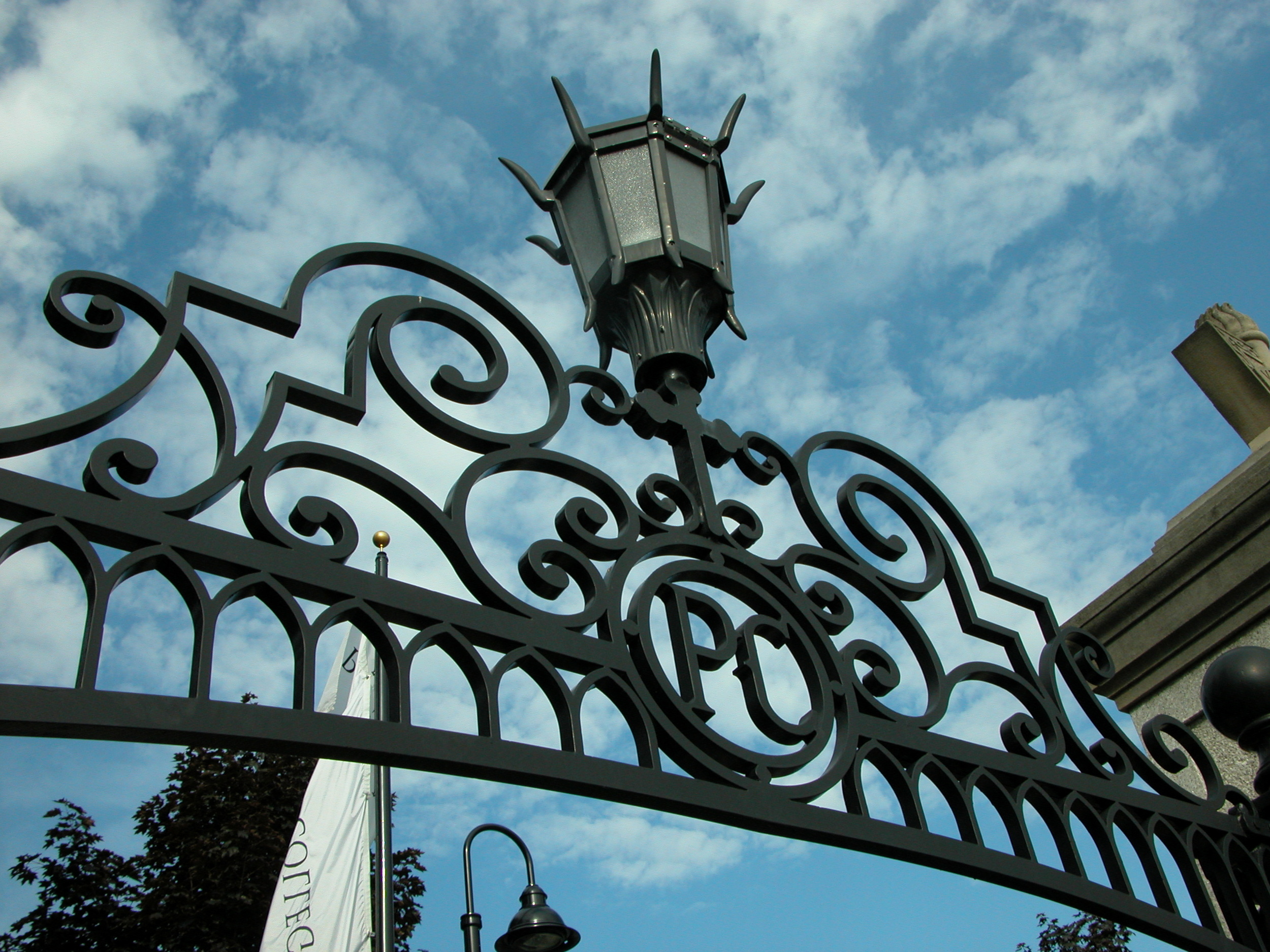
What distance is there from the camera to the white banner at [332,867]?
9.33 m

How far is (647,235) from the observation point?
3031 mm

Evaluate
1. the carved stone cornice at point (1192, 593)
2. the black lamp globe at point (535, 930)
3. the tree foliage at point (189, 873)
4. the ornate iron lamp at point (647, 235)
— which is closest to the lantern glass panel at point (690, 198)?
the ornate iron lamp at point (647, 235)

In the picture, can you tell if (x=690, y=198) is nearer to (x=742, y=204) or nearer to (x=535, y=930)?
(x=742, y=204)

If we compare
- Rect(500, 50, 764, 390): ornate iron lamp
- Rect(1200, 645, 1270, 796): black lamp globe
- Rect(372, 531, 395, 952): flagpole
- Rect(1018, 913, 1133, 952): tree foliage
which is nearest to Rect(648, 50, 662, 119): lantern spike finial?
Rect(500, 50, 764, 390): ornate iron lamp

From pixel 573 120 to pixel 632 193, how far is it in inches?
9.8

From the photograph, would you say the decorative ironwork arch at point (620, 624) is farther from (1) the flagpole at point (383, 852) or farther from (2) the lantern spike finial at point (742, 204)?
(1) the flagpole at point (383, 852)

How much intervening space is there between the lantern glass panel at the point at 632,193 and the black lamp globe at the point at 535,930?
633 centimetres

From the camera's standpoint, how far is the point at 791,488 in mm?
2965

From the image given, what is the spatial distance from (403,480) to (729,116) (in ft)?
5.34

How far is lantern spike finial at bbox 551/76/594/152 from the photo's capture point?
310 cm

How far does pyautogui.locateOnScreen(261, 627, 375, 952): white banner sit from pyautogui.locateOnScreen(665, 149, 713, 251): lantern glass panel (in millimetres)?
6725

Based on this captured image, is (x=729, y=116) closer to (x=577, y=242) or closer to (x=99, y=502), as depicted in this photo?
(x=577, y=242)

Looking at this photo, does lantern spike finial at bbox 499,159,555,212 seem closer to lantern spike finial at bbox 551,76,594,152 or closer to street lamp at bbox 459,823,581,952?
lantern spike finial at bbox 551,76,594,152

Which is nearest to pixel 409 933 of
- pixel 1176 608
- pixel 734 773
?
pixel 1176 608
